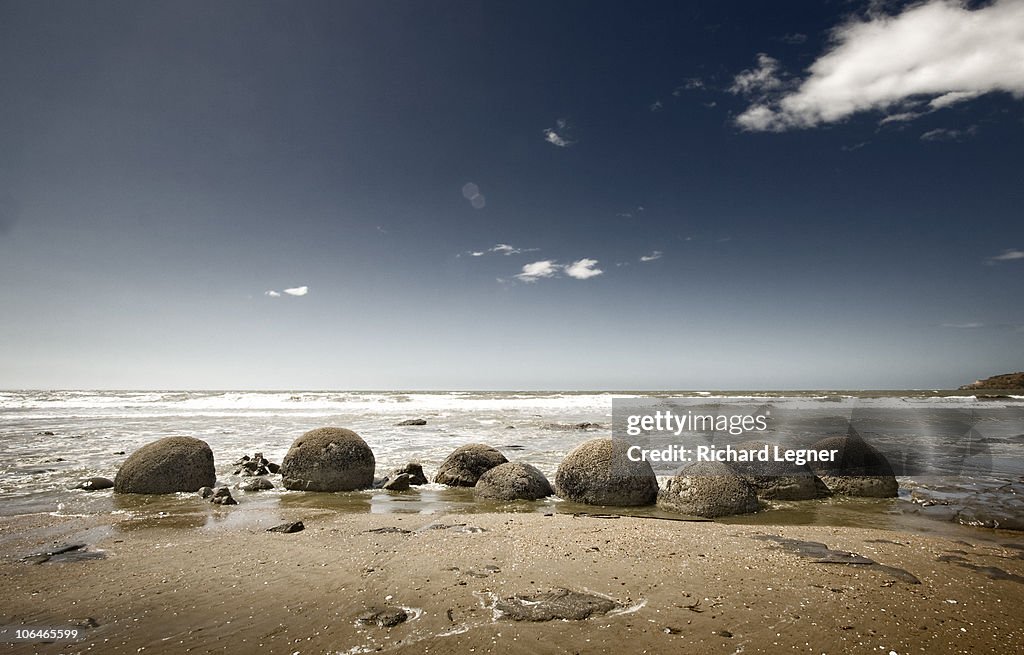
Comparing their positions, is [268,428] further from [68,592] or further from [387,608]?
[387,608]

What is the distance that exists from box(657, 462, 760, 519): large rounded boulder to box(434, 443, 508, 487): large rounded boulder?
143 inches

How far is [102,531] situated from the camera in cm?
688

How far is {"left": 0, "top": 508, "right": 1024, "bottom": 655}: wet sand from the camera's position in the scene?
3617mm

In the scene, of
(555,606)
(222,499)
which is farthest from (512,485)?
(222,499)

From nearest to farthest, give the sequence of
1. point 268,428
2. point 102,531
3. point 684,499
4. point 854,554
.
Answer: point 854,554 < point 102,531 < point 684,499 < point 268,428

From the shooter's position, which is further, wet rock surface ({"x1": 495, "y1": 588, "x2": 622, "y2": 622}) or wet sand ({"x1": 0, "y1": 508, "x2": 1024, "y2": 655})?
wet rock surface ({"x1": 495, "y1": 588, "x2": 622, "y2": 622})

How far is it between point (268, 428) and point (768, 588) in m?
22.8

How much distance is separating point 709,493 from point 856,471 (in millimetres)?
3857

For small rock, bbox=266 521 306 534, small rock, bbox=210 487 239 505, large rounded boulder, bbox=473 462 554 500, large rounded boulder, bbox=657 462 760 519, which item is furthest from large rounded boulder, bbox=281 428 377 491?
large rounded boulder, bbox=657 462 760 519

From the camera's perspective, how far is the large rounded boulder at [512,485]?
898 cm

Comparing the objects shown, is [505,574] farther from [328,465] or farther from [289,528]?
[328,465]

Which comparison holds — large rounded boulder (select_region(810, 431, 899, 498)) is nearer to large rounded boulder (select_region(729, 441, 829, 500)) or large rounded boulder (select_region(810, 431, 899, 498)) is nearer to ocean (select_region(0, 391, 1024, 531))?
ocean (select_region(0, 391, 1024, 531))

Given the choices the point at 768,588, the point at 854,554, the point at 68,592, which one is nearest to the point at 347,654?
the point at 68,592

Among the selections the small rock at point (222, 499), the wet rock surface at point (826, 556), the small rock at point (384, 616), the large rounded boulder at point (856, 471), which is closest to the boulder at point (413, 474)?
the small rock at point (222, 499)
